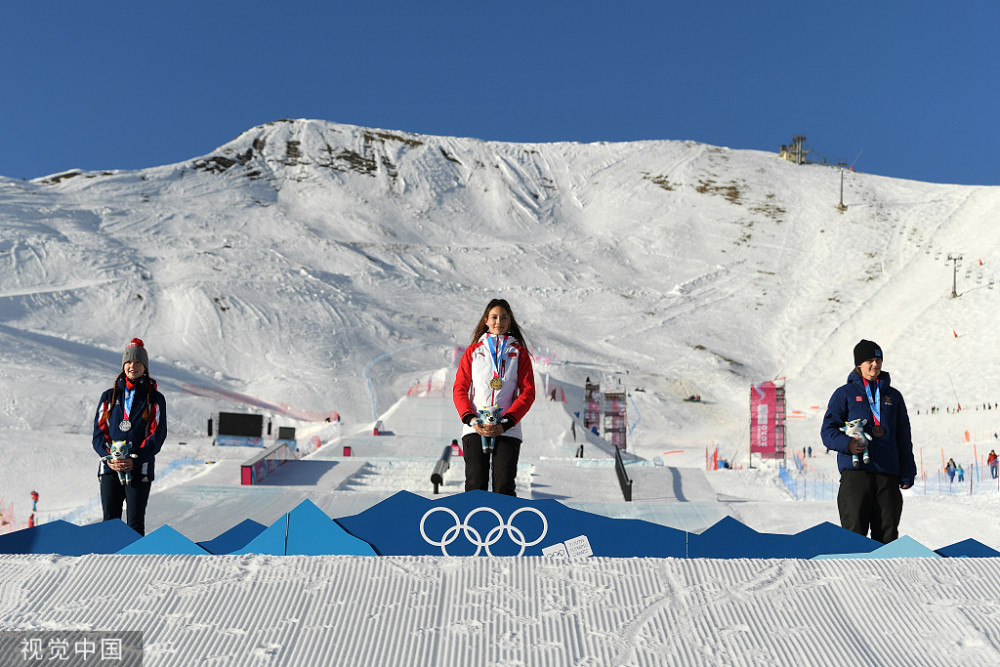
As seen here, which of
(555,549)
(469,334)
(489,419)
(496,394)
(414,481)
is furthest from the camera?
(469,334)

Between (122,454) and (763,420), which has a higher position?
(122,454)

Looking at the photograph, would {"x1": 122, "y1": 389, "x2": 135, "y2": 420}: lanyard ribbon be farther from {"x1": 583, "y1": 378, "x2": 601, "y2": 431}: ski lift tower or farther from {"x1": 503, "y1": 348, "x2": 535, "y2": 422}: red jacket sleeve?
{"x1": 583, "y1": 378, "x2": 601, "y2": 431}: ski lift tower

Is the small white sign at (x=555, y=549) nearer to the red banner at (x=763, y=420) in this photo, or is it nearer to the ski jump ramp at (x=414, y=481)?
the ski jump ramp at (x=414, y=481)

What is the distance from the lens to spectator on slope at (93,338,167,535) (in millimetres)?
4715

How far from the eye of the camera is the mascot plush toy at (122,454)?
184 inches

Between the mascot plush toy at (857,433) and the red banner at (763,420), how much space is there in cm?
1957

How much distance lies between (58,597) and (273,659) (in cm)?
73

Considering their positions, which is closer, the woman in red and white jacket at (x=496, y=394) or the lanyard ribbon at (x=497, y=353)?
the woman in red and white jacket at (x=496, y=394)

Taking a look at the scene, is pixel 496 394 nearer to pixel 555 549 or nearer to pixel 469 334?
pixel 555 549

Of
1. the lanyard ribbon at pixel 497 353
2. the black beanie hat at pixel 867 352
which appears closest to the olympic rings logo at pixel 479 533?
the lanyard ribbon at pixel 497 353

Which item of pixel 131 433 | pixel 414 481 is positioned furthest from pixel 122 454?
pixel 414 481

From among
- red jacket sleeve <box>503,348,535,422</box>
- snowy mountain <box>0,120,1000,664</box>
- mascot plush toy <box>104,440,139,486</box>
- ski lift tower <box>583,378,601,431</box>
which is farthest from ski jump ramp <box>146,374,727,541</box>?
ski lift tower <box>583,378,601,431</box>

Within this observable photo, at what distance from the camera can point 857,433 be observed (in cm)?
430

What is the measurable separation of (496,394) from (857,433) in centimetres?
184
